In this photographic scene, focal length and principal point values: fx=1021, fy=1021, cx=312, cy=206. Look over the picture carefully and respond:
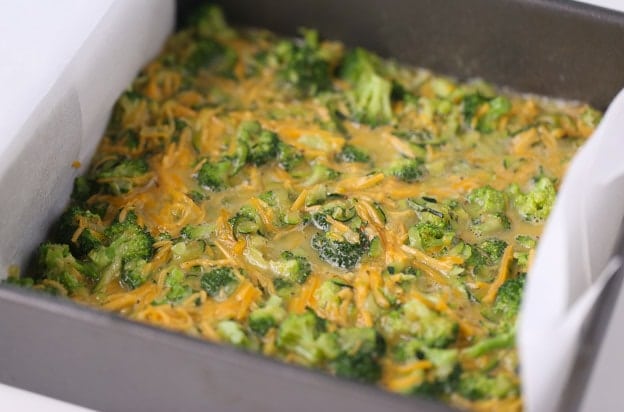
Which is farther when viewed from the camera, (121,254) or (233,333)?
(121,254)

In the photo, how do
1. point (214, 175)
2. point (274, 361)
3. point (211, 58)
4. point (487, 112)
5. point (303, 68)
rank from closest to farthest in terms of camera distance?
point (274, 361) → point (214, 175) → point (487, 112) → point (303, 68) → point (211, 58)

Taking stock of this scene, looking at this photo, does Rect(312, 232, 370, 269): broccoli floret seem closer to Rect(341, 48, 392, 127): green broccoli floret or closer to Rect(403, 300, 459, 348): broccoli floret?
Rect(403, 300, 459, 348): broccoli floret

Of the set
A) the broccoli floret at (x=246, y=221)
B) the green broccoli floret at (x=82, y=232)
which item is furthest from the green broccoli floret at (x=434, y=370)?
the green broccoli floret at (x=82, y=232)

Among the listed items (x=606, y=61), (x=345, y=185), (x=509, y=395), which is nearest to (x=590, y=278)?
(x=509, y=395)

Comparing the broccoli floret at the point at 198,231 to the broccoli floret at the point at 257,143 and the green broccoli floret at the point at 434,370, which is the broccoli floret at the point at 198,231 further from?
the green broccoli floret at the point at 434,370

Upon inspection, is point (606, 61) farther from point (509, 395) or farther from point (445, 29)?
point (509, 395)

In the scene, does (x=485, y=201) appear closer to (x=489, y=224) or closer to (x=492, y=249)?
(x=489, y=224)

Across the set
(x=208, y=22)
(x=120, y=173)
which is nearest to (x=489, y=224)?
(x=120, y=173)
